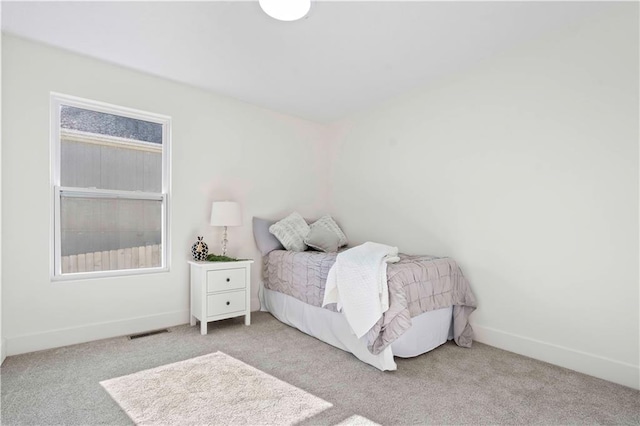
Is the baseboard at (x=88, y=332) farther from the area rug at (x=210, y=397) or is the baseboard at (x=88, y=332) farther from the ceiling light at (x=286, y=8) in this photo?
the ceiling light at (x=286, y=8)

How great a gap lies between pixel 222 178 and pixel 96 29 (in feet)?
5.37

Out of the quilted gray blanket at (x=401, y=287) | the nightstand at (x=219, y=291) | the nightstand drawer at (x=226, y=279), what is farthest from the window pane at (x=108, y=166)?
the quilted gray blanket at (x=401, y=287)

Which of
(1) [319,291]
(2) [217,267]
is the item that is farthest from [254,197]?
(1) [319,291]

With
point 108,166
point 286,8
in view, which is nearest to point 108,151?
→ point 108,166

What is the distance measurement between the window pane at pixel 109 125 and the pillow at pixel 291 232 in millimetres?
1468

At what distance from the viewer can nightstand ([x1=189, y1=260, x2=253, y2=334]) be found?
3.04 meters

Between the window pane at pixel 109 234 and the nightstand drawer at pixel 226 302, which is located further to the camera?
the nightstand drawer at pixel 226 302

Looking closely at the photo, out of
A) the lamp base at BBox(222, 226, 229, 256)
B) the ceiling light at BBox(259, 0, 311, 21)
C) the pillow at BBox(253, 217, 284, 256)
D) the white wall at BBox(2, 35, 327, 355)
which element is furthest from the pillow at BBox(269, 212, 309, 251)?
the ceiling light at BBox(259, 0, 311, 21)

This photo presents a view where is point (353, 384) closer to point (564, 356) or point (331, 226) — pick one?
point (564, 356)

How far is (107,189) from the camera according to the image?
2.97 m

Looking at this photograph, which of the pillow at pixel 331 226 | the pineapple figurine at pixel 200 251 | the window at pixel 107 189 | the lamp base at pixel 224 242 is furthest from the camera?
the pillow at pixel 331 226

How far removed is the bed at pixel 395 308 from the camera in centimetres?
228

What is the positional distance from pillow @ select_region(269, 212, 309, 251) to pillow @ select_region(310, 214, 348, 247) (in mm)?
140

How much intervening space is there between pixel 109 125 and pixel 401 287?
2851 millimetres
